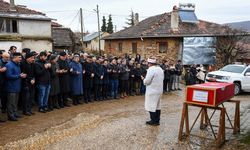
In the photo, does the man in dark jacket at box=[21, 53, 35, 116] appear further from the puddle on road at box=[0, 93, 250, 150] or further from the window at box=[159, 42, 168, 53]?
the window at box=[159, 42, 168, 53]

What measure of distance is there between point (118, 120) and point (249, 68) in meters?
11.0

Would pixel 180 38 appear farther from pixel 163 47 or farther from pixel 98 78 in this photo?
pixel 98 78

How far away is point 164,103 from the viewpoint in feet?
44.1

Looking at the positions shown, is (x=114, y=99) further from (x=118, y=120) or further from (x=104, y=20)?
(x=104, y=20)

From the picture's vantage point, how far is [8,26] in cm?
2431

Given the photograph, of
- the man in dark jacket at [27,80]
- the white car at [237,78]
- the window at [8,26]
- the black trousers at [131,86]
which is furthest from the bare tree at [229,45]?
the man in dark jacket at [27,80]

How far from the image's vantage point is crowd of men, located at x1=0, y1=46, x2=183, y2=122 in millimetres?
9273

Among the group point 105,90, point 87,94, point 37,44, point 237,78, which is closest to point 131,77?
point 105,90

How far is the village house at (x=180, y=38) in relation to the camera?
89.0 feet

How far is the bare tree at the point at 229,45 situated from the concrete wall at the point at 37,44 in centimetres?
1433

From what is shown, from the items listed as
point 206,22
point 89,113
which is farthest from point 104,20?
point 89,113

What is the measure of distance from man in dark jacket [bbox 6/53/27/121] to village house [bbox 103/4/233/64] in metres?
19.6

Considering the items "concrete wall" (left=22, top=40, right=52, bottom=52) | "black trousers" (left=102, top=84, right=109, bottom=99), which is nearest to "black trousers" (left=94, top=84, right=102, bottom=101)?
"black trousers" (left=102, top=84, right=109, bottom=99)

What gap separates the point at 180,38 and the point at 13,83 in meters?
20.5
